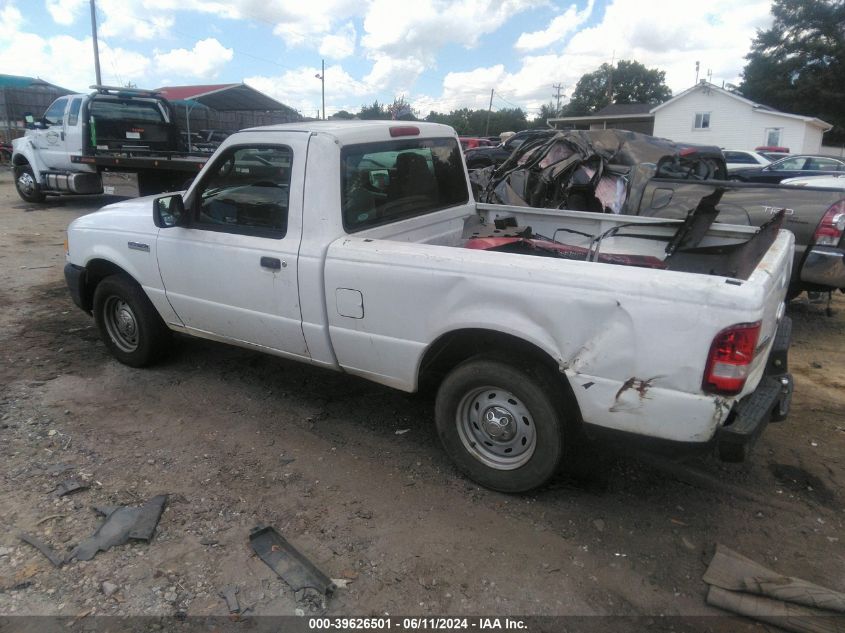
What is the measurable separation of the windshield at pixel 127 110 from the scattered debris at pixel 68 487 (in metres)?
11.1

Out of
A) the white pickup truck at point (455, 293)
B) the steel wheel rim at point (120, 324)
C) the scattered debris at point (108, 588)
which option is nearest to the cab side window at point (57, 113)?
the white pickup truck at point (455, 293)

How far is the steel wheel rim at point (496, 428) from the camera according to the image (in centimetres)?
306

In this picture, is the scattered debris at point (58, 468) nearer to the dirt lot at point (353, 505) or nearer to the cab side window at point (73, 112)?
the dirt lot at point (353, 505)

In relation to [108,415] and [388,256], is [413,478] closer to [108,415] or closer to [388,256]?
[388,256]

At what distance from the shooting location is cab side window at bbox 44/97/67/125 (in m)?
12.6

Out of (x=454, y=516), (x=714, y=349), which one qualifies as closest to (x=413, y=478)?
(x=454, y=516)

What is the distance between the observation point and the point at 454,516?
121 inches

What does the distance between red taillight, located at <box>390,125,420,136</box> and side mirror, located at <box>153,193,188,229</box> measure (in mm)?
1449

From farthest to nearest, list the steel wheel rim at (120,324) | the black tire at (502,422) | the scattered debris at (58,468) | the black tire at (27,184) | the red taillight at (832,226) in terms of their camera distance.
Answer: the black tire at (27,184) → the red taillight at (832,226) → the steel wheel rim at (120,324) → the scattered debris at (58,468) → the black tire at (502,422)

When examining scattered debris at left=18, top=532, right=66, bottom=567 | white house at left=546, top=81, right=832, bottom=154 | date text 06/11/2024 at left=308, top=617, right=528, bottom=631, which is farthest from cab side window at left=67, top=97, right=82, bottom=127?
white house at left=546, top=81, right=832, bottom=154

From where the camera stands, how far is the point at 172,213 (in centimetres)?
387

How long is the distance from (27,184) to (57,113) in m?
2.12

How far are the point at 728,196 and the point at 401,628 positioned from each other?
4643mm

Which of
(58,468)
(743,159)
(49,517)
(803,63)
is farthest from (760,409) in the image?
(803,63)
